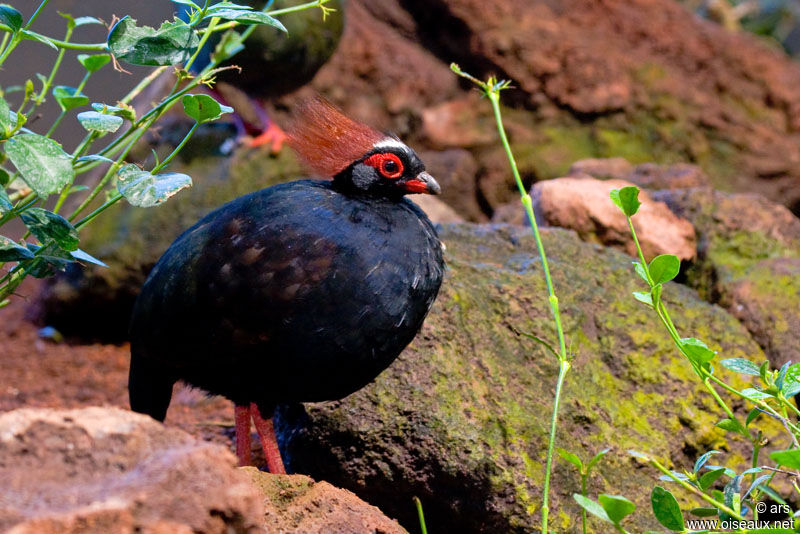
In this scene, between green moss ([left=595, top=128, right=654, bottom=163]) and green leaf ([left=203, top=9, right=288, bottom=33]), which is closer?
green leaf ([left=203, top=9, right=288, bottom=33])

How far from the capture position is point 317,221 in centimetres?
253

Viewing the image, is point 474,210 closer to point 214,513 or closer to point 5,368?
point 5,368

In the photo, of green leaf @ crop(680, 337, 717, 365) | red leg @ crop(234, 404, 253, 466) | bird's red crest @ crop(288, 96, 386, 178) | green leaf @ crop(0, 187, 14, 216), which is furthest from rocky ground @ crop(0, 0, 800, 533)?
green leaf @ crop(680, 337, 717, 365)

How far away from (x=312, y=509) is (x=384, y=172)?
1150mm

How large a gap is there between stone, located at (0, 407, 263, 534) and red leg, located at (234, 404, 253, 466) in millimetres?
1481

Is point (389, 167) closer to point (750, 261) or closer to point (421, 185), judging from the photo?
point (421, 185)

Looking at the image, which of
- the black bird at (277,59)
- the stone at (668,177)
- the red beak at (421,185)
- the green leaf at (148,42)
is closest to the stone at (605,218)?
the stone at (668,177)

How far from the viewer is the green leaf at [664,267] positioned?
181 centimetres

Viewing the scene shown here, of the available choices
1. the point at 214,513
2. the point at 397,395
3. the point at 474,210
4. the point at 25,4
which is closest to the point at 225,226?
the point at 397,395

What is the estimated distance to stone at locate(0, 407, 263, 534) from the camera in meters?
1.24

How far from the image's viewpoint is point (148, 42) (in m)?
2.01

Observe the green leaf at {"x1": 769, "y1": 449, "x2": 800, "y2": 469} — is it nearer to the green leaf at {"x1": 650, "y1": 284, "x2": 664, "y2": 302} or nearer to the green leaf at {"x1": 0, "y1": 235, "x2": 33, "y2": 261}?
the green leaf at {"x1": 650, "y1": 284, "x2": 664, "y2": 302}

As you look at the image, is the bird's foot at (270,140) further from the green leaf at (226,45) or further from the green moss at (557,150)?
the green leaf at (226,45)

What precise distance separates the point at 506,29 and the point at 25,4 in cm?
386
